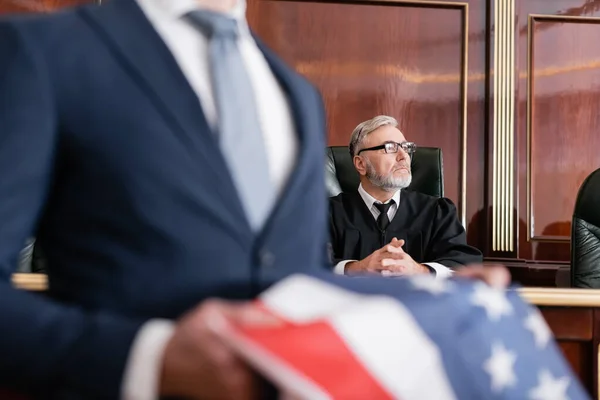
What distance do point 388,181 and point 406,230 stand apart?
0.23 metres

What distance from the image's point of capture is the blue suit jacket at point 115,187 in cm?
65

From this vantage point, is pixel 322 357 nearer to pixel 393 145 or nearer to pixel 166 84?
pixel 166 84

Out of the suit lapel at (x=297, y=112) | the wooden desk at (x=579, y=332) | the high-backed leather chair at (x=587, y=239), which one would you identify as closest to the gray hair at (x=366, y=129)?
the high-backed leather chair at (x=587, y=239)

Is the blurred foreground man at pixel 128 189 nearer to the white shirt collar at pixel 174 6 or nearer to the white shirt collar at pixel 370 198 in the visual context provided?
the white shirt collar at pixel 174 6

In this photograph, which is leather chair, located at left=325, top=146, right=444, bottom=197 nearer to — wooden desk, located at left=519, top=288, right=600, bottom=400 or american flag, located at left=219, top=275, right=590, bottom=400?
wooden desk, located at left=519, top=288, right=600, bottom=400

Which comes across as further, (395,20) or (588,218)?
(395,20)

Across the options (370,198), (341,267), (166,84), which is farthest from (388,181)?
(166,84)

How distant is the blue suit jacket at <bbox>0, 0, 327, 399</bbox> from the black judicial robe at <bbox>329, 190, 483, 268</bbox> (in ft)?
7.63

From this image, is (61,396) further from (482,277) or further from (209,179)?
(482,277)

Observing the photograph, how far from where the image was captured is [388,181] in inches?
122

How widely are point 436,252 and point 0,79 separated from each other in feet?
8.25

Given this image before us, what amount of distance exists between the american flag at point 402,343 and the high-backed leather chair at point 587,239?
1.95 meters

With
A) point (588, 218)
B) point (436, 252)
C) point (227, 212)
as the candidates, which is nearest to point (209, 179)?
point (227, 212)

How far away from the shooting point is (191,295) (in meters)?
0.66
